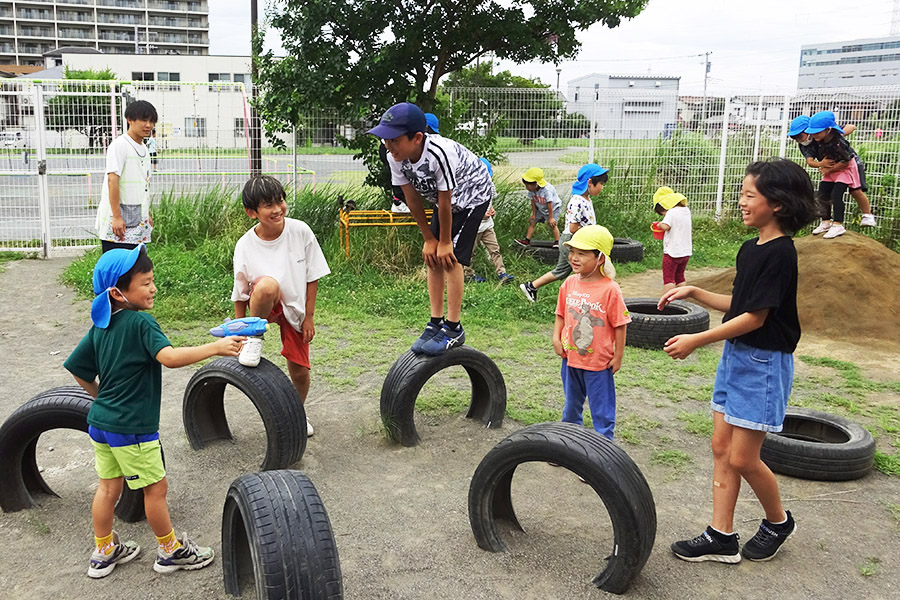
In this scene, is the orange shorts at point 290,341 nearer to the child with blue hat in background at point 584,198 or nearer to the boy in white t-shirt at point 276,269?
the boy in white t-shirt at point 276,269

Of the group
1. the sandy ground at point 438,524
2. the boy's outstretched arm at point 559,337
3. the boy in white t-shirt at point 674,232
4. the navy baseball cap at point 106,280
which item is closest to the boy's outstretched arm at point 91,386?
the navy baseball cap at point 106,280

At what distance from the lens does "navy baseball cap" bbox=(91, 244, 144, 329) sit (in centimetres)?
327

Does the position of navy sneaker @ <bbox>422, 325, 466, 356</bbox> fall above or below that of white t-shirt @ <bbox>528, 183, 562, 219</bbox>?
below

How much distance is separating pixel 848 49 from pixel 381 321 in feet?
509

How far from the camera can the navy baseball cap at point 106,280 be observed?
3266mm

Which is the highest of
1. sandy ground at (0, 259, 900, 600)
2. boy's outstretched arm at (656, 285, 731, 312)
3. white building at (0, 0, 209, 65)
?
white building at (0, 0, 209, 65)

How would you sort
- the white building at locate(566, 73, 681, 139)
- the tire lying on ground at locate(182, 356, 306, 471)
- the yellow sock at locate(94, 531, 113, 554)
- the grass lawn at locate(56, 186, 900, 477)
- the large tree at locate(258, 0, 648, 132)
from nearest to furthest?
1. the yellow sock at locate(94, 531, 113, 554)
2. the tire lying on ground at locate(182, 356, 306, 471)
3. the grass lawn at locate(56, 186, 900, 477)
4. the large tree at locate(258, 0, 648, 132)
5. the white building at locate(566, 73, 681, 139)

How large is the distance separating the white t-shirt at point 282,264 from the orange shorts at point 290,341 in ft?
0.27

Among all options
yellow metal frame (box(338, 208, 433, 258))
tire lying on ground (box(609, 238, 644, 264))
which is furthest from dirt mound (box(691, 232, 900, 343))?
yellow metal frame (box(338, 208, 433, 258))

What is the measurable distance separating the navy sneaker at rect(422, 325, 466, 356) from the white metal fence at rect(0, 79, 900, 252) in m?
6.26

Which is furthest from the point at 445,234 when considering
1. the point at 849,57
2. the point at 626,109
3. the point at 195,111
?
the point at 849,57

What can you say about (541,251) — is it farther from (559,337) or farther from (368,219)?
(559,337)

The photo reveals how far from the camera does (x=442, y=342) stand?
4.93 meters

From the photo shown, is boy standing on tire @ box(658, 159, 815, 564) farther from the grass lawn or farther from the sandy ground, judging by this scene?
the grass lawn
